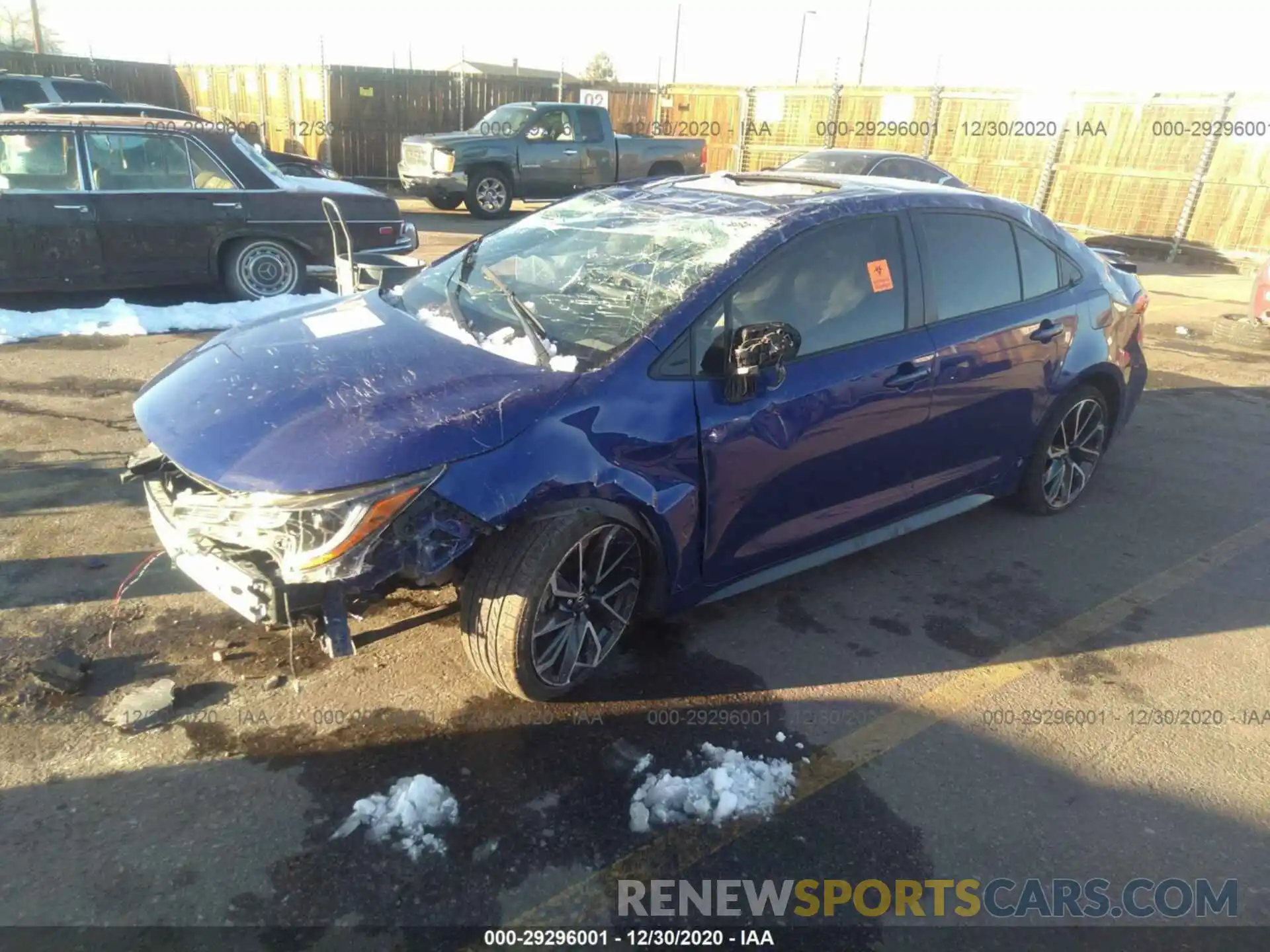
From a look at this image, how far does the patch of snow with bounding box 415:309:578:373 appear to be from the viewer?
120 inches

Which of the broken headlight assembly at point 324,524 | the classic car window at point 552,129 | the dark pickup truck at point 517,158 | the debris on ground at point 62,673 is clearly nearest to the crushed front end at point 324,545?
the broken headlight assembly at point 324,524

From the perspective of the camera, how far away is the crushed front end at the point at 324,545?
2543 mm

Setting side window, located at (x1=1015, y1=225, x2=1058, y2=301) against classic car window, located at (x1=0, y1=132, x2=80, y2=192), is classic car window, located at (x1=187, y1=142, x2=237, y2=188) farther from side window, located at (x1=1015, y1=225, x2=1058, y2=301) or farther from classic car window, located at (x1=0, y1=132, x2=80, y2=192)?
side window, located at (x1=1015, y1=225, x2=1058, y2=301)

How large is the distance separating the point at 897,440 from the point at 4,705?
3402 mm

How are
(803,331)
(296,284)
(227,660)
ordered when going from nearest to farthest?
(227,660), (803,331), (296,284)

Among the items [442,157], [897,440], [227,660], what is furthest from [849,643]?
[442,157]

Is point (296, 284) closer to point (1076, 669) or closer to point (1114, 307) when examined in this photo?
point (1114, 307)

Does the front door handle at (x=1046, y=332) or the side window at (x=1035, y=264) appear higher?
the side window at (x=1035, y=264)

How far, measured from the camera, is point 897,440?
3750 millimetres

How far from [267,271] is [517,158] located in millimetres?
8639

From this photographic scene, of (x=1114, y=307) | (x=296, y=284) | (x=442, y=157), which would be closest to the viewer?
(x=1114, y=307)

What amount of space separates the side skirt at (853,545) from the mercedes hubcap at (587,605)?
0.38 meters

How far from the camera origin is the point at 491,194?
51.7 ft

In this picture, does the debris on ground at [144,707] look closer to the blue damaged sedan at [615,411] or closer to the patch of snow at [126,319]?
the blue damaged sedan at [615,411]
